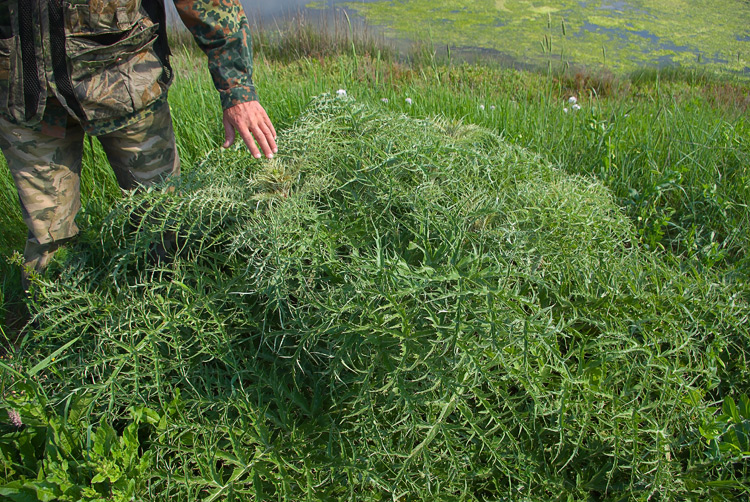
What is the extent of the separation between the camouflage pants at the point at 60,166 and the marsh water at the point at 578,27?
4977 mm

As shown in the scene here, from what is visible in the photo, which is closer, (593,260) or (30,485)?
(30,485)

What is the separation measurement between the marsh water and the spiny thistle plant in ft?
16.1

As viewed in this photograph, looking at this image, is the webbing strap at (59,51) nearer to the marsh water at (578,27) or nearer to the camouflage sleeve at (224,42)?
the camouflage sleeve at (224,42)

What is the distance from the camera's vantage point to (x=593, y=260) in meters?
1.88

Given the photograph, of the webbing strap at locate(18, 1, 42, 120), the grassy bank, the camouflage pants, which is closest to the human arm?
the grassy bank

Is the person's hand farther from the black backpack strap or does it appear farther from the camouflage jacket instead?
the black backpack strap

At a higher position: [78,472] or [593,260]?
[593,260]

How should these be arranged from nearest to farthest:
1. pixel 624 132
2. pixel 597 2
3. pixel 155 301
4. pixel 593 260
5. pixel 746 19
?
pixel 155 301 < pixel 593 260 < pixel 624 132 < pixel 746 19 < pixel 597 2

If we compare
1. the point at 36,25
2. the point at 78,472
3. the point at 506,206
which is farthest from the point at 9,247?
the point at 506,206

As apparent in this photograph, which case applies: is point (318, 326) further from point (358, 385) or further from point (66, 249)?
point (66, 249)

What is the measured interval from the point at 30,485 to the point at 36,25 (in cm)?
161

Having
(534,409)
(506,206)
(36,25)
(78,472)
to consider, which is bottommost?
(78,472)

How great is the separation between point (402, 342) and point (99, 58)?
5.39 feet

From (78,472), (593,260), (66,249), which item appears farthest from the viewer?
(66,249)
